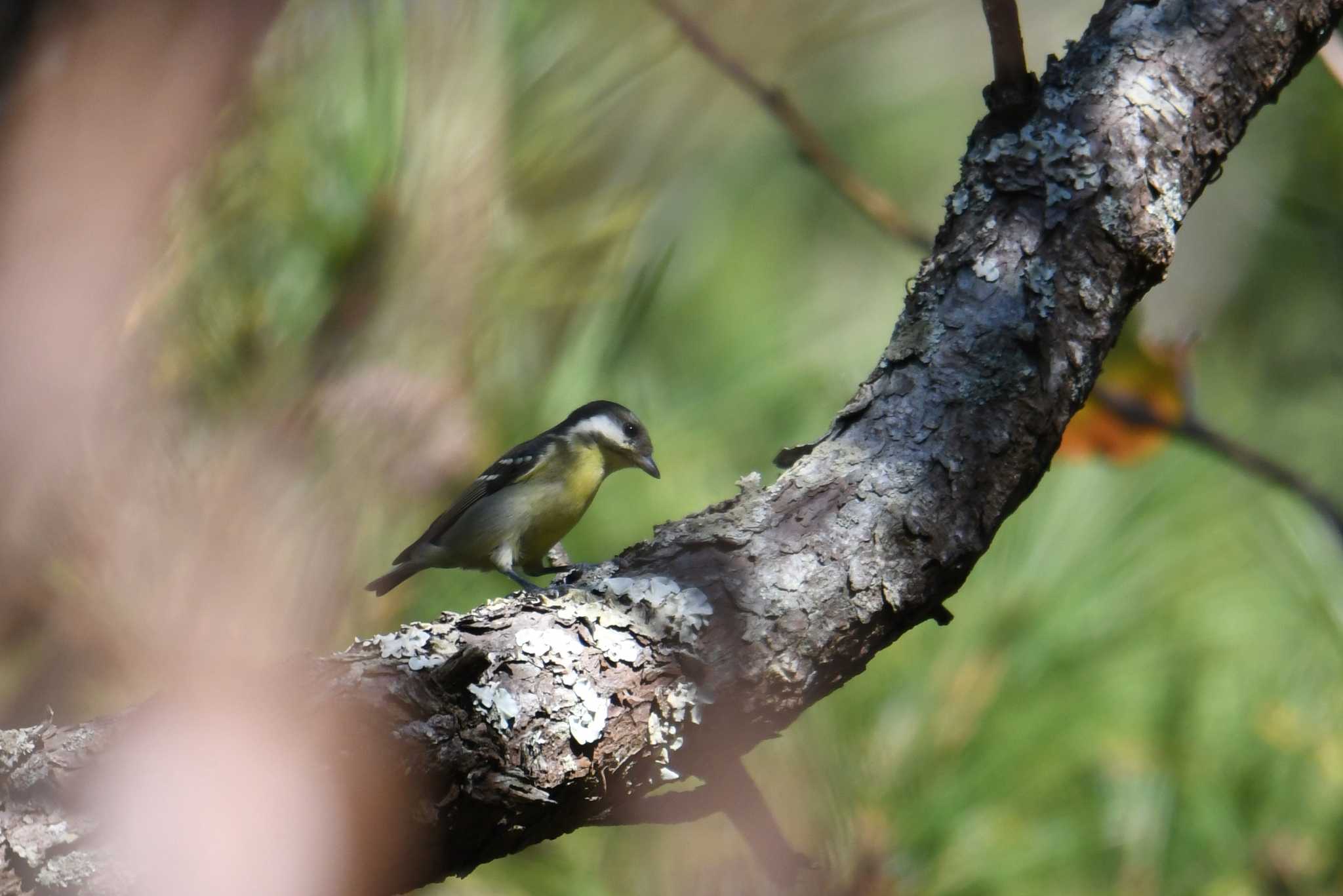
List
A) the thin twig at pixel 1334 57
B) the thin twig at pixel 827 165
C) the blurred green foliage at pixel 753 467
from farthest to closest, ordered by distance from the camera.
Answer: the thin twig at pixel 827 165
the thin twig at pixel 1334 57
the blurred green foliage at pixel 753 467

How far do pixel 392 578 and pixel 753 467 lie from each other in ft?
3.32

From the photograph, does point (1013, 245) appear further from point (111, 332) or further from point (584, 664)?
point (111, 332)

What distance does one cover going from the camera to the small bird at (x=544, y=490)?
2393 mm

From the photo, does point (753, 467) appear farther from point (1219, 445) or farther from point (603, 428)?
point (1219, 445)

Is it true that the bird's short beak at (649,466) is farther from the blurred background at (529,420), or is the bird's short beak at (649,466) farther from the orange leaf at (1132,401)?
the orange leaf at (1132,401)

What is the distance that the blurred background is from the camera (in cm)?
124

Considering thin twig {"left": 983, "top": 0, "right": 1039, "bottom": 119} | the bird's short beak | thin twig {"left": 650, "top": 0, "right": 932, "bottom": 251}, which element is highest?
thin twig {"left": 650, "top": 0, "right": 932, "bottom": 251}

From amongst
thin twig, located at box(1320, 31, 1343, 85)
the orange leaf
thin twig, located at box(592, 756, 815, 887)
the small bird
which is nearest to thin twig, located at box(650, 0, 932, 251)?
the orange leaf

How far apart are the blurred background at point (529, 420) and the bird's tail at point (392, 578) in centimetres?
3

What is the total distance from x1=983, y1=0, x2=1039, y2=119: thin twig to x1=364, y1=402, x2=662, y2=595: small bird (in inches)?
38.4

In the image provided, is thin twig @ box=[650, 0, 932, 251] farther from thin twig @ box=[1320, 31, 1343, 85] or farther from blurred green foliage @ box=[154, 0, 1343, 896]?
thin twig @ box=[1320, 31, 1343, 85]

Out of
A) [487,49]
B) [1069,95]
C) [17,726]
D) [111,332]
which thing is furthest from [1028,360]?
[17,726]

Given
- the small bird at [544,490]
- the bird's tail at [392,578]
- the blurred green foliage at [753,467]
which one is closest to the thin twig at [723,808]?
the blurred green foliage at [753,467]

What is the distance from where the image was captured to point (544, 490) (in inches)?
111
